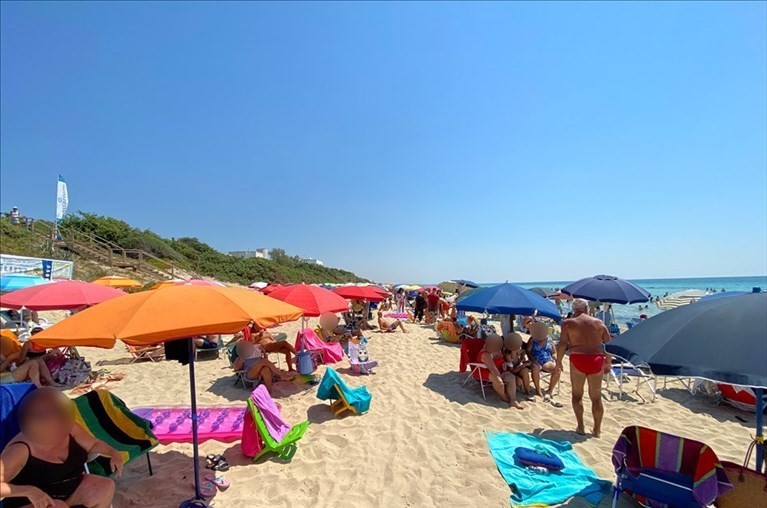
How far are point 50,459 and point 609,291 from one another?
10.5 metres

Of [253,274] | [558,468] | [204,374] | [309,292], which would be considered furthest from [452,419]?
[253,274]

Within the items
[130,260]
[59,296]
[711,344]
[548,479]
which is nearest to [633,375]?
[548,479]

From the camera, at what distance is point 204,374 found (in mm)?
7125

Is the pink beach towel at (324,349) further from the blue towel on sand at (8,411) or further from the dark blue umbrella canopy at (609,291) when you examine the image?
the dark blue umbrella canopy at (609,291)

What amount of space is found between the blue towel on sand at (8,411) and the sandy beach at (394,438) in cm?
118

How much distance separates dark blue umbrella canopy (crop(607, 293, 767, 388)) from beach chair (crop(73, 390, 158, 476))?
14.2ft

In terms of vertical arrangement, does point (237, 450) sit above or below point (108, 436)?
below

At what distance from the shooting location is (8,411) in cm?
241

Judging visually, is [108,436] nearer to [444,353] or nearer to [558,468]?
[558,468]

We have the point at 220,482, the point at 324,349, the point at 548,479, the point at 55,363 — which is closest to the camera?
the point at 220,482

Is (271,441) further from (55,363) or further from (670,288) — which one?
(670,288)

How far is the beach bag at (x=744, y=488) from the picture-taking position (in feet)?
7.76

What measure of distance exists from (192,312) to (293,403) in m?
3.63

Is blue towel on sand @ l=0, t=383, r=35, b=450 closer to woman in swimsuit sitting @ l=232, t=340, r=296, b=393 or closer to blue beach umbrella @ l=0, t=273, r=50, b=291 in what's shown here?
blue beach umbrella @ l=0, t=273, r=50, b=291
